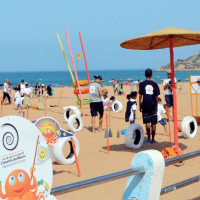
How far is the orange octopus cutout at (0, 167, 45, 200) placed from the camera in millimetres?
2299

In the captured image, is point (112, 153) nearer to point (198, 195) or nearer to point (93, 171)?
point (93, 171)

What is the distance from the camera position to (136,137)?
766cm

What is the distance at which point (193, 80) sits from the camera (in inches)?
468

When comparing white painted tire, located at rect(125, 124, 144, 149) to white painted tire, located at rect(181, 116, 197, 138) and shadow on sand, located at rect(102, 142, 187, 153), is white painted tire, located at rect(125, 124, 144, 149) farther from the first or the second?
white painted tire, located at rect(181, 116, 197, 138)

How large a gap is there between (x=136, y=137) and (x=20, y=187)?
5.48 meters

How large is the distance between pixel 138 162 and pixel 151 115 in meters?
4.33

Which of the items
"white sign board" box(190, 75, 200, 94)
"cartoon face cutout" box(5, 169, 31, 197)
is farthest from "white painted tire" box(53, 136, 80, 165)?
"white sign board" box(190, 75, 200, 94)

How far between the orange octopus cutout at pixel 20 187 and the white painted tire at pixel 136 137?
16.3ft

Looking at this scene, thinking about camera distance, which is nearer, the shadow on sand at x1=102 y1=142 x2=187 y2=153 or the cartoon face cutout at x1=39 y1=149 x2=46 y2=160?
the cartoon face cutout at x1=39 y1=149 x2=46 y2=160

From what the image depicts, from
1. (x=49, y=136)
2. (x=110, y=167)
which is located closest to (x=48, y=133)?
(x=49, y=136)

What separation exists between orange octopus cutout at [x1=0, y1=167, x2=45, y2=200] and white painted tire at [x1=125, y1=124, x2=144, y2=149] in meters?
4.97

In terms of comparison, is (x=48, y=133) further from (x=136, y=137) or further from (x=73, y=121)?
(x=73, y=121)

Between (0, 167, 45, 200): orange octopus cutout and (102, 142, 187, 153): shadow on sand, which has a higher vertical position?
(0, 167, 45, 200): orange octopus cutout

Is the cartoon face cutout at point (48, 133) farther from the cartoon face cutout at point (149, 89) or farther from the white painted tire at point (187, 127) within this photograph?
the white painted tire at point (187, 127)
